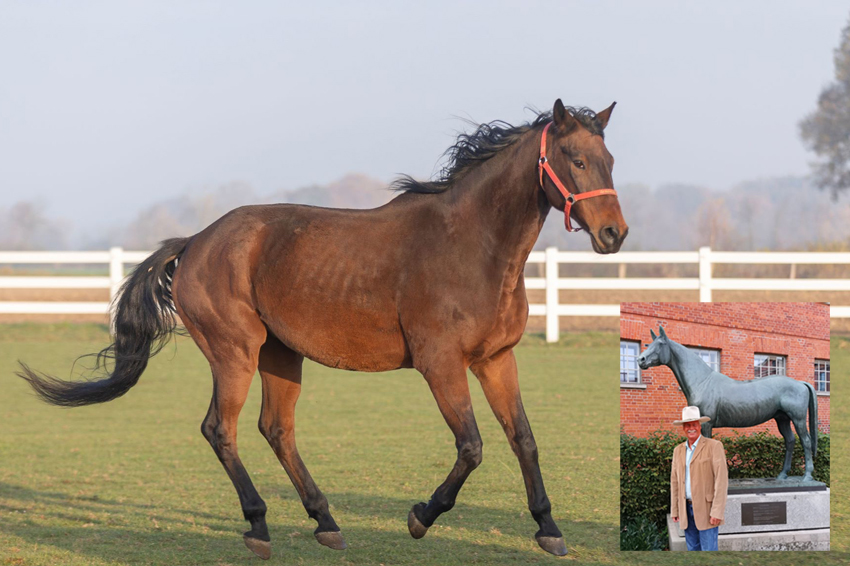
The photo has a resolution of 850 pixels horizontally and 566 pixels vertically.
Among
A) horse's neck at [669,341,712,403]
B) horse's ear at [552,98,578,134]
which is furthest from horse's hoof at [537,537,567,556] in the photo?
horse's ear at [552,98,578,134]

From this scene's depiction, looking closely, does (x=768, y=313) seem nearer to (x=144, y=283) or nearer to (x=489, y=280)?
(x=489, y=280)

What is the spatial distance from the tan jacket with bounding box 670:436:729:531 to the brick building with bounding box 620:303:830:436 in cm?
17

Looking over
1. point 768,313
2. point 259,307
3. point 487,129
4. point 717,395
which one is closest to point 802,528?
point 717,395

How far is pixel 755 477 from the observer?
4.99 meters

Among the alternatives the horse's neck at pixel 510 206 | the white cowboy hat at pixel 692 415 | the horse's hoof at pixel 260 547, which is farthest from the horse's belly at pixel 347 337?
the white cowboy hat at pixel 692 415

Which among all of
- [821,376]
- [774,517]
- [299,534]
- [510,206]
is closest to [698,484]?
[774,517]

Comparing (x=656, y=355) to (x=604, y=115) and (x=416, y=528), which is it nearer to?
(x=604, y=115)

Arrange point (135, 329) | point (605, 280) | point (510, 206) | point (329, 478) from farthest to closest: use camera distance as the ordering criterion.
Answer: point (605, 280) → point (329, 478) → point (135, 329) → point (510, 206)

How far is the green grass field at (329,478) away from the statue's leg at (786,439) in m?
0.48

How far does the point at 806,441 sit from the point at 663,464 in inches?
29.8

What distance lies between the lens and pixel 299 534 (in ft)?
19.6

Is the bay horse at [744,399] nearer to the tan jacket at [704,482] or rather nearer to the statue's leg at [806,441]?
the statue's leg at [806,441]

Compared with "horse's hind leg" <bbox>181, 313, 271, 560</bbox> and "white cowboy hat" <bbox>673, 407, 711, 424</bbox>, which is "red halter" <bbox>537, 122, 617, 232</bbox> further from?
"horse's hind leg" <bbox>181, 313, 271, 560</bbox>

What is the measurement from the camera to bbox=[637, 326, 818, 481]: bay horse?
499 centimetres
